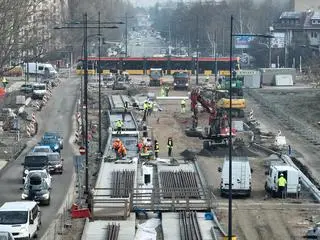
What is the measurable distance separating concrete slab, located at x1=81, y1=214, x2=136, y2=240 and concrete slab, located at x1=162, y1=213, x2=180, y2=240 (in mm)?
808

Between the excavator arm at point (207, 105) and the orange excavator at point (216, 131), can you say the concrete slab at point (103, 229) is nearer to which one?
the orange excavator at point (216, 131)

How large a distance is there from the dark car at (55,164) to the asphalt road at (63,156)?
26cm

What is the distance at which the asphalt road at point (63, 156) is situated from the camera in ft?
97.3

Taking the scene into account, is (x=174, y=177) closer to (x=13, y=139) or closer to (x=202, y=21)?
(x=13, y=139)

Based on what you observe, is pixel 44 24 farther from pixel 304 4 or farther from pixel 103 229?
pixel 103 229

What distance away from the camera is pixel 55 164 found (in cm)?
3459

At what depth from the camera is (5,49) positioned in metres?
70.7

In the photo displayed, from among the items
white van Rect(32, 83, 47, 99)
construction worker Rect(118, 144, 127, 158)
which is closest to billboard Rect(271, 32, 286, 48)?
white van Rect(32, 83, 47, 99)

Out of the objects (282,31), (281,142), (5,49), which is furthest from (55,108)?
(282,31)

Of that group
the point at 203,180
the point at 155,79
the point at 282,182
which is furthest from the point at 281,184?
the point at 155,79

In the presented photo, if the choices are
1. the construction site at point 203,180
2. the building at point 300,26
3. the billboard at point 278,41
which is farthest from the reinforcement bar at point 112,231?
the building at point 300,26

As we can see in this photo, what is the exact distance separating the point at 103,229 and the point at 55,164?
10.4m

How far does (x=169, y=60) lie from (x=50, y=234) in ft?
218

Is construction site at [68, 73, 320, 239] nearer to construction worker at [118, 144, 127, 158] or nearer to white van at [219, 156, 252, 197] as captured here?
white van at [219, 156, 252, 197]
